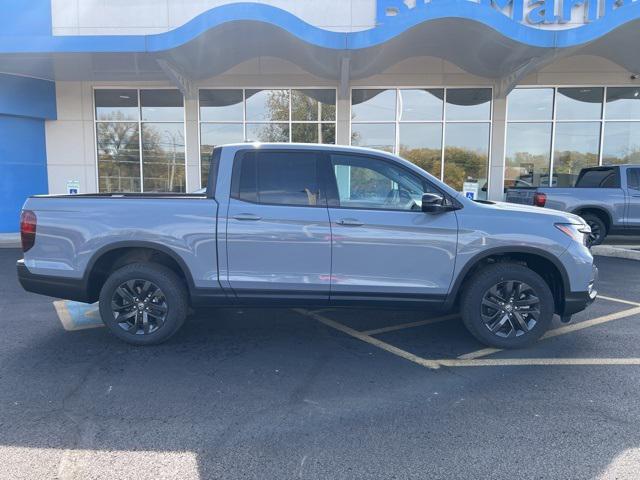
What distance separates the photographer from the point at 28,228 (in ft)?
15.0

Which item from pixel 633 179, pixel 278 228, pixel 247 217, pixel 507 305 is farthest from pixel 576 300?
pixel 633 179

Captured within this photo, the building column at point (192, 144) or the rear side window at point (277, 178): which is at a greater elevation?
the building column at point (192, 144)

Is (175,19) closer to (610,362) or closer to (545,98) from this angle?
(545,98)

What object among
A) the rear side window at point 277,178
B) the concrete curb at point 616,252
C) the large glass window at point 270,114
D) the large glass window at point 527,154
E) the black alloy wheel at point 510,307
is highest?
the large glass window at point 270,114

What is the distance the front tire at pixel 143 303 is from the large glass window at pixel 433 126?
10.3 meters

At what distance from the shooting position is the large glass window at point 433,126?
1378cm

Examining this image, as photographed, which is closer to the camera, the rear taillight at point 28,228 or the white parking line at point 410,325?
the rear taillight at point 28,228

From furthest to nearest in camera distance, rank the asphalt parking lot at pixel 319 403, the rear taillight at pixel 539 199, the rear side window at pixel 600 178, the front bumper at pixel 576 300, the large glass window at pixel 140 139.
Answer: the large glass window at pixel 140 139, the rear side window at pixel 600 178, the rear taillight at pixel 539 199, the front bumper at pixel 576 300, the asphalt parking lot at pixel 319 403

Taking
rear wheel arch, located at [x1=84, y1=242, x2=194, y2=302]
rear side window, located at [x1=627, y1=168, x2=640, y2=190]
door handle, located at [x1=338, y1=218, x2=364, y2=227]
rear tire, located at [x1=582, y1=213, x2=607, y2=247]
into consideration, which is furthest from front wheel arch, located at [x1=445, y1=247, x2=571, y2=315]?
rear side window, located at [x1=627, y1=168, x2=640, y2=190]

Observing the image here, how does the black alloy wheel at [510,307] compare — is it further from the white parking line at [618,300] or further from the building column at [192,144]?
the building column at [192,144]

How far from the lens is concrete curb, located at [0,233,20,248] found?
1176 cm

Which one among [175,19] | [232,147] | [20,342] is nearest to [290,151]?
[232,147]

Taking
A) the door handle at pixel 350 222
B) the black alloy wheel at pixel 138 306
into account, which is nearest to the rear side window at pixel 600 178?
the door handle at pixel 350 222

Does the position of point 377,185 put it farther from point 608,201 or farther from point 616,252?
point 608,201
